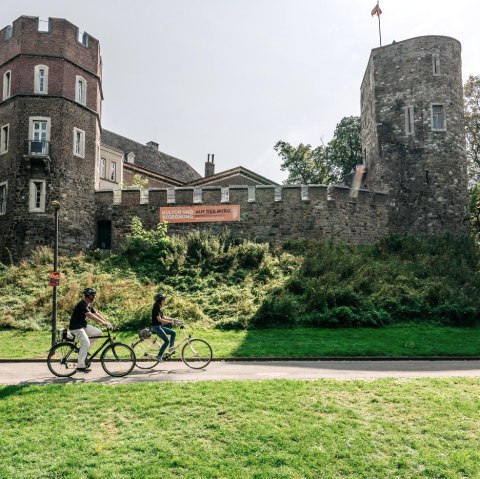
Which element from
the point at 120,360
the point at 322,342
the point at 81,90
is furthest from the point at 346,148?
the point at 120,360

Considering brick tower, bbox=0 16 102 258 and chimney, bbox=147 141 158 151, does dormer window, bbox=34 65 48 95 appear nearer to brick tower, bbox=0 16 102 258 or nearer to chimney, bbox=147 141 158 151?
brick tower, bbox=0 16 102 258

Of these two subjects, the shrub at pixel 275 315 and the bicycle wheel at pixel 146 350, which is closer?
the bicycle wheel at pixel 146 350

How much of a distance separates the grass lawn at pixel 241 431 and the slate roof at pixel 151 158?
36.0 meters

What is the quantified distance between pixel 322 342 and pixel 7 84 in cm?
2164

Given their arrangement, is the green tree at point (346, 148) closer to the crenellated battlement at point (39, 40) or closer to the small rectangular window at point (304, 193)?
the small rectangular window at point (304, 193)

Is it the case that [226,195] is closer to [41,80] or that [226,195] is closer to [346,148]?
[41,80]

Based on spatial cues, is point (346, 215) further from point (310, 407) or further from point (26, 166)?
point (310, 407)

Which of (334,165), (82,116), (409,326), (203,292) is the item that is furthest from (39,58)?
(334,165)

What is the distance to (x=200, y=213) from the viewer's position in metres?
27.7

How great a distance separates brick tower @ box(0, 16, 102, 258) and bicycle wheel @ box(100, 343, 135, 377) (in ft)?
52.2

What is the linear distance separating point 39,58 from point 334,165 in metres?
27.6

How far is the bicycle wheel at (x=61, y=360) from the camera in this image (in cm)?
1116

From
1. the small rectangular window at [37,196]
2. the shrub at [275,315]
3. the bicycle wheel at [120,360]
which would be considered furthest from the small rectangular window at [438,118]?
the bicycle wheel at [120,360]

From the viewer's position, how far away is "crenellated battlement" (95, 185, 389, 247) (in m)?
27.6
